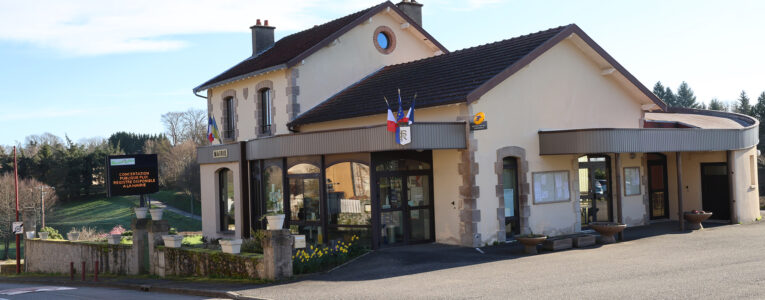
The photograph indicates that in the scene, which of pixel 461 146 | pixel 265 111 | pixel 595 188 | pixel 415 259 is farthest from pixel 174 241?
pixel 595 188

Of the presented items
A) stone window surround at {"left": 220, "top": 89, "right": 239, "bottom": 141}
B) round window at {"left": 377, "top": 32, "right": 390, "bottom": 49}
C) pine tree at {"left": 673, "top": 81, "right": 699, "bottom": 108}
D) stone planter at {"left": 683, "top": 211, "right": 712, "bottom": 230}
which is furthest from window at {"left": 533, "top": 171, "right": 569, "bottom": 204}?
pine tree at {"left": 673, "top": 81, "right": 699, "bottom": 108}

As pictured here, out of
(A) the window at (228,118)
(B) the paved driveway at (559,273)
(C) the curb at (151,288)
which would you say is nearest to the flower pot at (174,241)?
(C) the curb at (151,288)

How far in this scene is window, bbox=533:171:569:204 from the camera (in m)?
17.0

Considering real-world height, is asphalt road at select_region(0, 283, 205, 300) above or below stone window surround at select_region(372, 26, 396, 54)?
below

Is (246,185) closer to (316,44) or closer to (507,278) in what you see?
(316,44)

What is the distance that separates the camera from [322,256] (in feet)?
45.8

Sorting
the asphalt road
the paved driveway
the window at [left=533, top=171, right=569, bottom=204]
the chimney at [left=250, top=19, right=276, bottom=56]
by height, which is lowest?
the asphalt road

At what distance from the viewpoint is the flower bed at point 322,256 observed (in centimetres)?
1351

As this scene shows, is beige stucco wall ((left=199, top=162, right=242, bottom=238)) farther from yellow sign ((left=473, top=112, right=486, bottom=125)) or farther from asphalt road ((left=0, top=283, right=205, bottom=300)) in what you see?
yellow sign ((left=473, top=112, right=486, bottom=125))

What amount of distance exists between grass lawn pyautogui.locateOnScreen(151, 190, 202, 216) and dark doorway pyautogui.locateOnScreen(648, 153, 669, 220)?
1708 inches

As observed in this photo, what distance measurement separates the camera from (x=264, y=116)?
2197 centimetres

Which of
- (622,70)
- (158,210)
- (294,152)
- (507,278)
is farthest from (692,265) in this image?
(158,210)

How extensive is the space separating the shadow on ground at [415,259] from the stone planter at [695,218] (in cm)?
212

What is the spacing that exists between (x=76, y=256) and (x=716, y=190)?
20.3 metres
